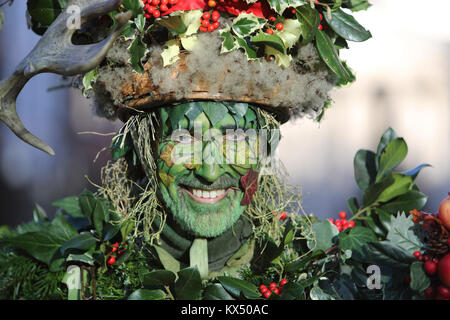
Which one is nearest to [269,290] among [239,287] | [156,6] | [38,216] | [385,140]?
[239,287]

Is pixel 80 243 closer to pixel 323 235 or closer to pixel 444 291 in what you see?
pixel 323 235

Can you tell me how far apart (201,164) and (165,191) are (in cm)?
12

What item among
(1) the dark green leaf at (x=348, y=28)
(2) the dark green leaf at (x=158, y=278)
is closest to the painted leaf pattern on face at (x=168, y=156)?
(2) the dark green leaf at (x=158, y=278)

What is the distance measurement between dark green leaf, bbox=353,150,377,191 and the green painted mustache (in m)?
0.40

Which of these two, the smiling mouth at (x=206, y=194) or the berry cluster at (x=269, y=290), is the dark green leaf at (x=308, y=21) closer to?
the smiling mouth at (x=206, y=194)

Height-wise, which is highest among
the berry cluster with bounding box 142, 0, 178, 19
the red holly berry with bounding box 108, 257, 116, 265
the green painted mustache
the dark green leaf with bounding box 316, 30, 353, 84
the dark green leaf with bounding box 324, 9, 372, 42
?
the berry cluster with bounding box 142, 0, 178, 19

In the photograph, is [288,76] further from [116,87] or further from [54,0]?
[54,0]

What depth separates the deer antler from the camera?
959 millimetres

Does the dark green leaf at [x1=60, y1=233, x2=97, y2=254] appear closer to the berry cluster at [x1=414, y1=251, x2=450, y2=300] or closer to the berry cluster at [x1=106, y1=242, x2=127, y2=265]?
the berry cluster at [x1=106, y1=242, x2=127, y2=265]

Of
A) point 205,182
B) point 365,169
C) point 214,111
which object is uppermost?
point 214,111

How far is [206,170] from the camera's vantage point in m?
1.08

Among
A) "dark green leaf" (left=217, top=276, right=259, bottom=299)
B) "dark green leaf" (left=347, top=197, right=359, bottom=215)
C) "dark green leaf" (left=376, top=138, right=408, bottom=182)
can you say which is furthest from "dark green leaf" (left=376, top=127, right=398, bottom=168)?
"dark green leaf" (left=217, top=276, right=259, bottom=299)

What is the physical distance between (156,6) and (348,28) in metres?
0.43

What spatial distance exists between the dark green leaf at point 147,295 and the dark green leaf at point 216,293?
9 cm
